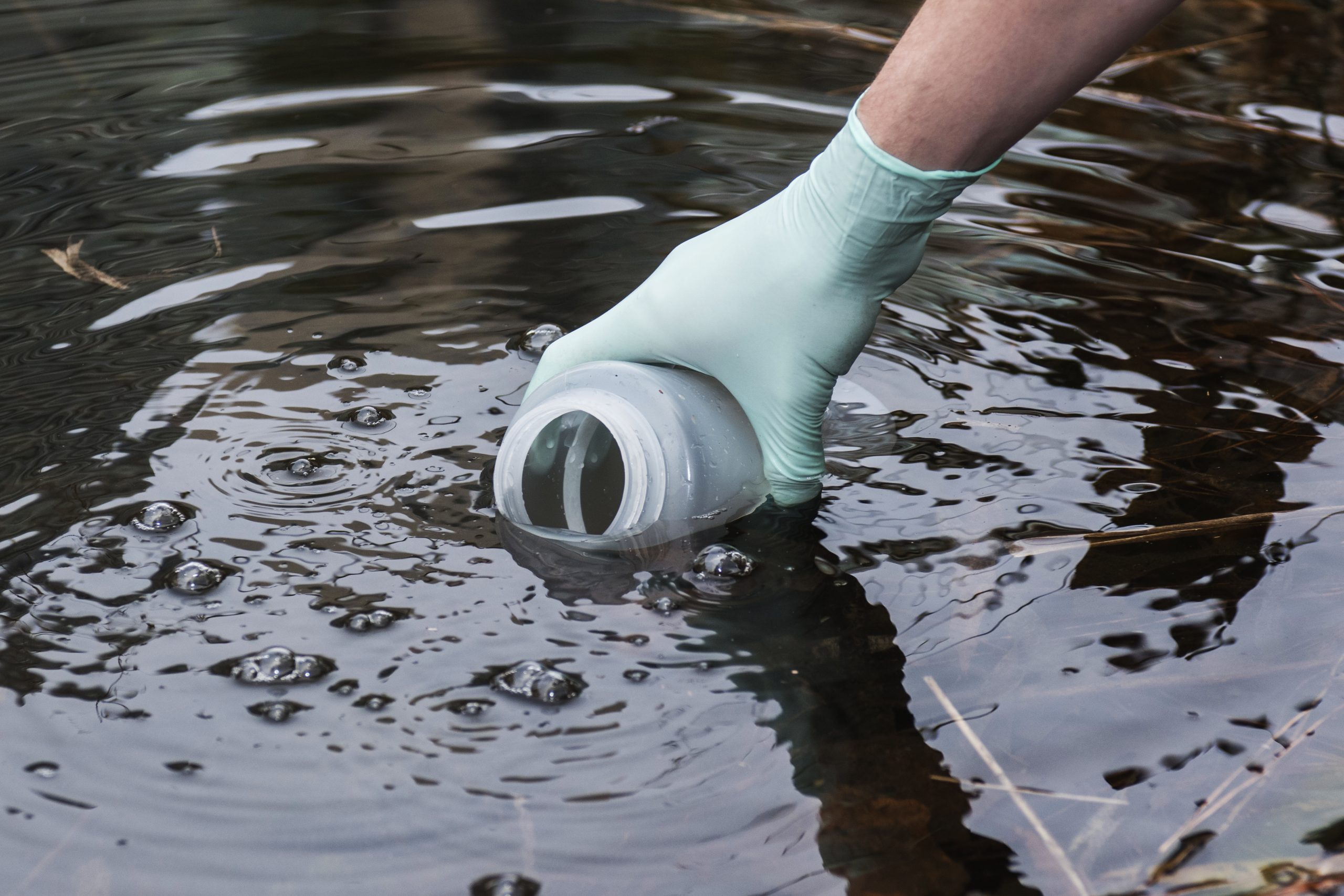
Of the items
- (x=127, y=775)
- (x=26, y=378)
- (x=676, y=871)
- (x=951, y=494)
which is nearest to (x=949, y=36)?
(x=951, y=494)

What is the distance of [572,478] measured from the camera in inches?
68.2

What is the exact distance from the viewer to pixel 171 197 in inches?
103

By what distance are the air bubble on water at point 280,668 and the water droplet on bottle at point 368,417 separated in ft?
1.71

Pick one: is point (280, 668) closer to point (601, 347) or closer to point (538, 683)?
point (538, 683)

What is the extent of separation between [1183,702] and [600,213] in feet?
5.48

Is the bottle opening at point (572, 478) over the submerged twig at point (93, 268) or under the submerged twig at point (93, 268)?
under

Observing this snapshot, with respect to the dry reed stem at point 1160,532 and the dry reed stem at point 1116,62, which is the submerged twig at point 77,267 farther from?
the dry reed stem at point 1116,62

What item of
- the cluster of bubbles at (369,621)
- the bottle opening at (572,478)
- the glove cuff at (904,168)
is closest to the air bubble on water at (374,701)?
the cluster of bubbles at (369,621)

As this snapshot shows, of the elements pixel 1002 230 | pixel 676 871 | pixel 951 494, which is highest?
pixel 1002 230

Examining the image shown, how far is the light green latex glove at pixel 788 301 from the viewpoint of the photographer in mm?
1581

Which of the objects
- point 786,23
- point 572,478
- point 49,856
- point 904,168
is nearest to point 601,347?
point 572,478

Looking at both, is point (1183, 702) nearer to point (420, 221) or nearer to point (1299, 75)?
point (420, 221)

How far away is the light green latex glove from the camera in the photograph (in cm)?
158

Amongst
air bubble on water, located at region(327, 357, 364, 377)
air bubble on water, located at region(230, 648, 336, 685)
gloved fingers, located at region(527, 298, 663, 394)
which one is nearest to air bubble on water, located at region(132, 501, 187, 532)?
air bubble on water, located at region(230, 648, 336, 685)
